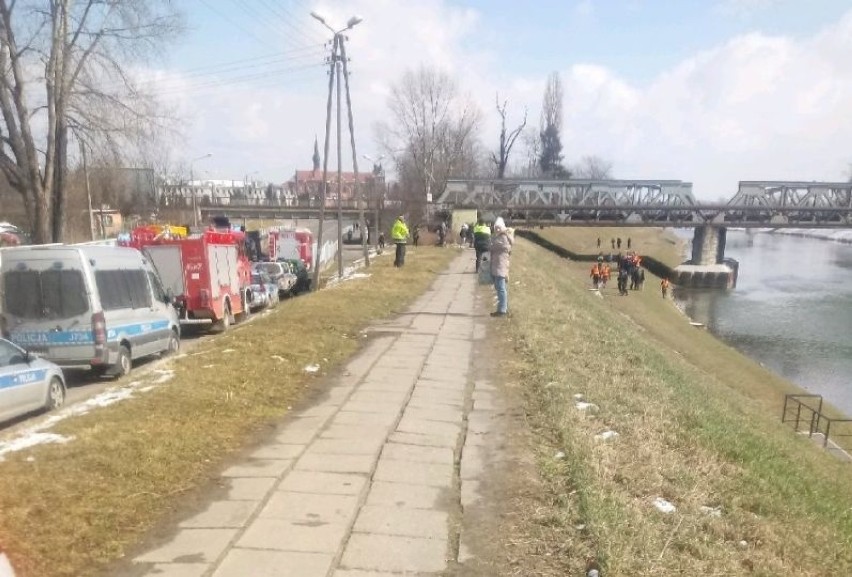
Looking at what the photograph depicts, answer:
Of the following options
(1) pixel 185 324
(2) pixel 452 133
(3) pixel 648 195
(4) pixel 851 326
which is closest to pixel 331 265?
(1) pixel 185 324

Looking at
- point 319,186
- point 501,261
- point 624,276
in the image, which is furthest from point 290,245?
point 319,186

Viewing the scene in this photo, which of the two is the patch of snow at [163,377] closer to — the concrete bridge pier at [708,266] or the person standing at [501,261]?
the person standing at [501,261]

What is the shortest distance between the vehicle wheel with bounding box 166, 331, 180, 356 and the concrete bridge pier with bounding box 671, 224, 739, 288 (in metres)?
56.7

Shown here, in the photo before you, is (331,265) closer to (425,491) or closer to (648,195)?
(425,491)

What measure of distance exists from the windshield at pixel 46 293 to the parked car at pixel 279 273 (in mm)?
15206

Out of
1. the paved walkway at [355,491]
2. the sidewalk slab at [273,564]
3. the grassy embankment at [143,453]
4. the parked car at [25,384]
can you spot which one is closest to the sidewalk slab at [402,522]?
the paved walkway at [355,491]

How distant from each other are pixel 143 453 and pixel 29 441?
109cm

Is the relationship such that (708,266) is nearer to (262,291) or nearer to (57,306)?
(262,291)

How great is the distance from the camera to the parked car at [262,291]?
22.4 meters

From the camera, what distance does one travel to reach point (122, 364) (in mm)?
11273

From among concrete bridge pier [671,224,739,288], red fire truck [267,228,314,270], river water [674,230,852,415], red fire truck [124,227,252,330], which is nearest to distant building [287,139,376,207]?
red fire truck [267,228,314,270]

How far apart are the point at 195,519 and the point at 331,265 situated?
37.3 metres

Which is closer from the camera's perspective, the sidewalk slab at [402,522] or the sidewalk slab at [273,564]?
the sidewalk slab at [273,564]

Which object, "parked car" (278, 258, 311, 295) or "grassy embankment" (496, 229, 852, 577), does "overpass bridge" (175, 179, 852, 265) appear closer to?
"parked car" (278, 258, 311, 295)
